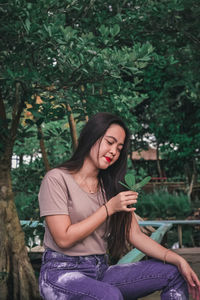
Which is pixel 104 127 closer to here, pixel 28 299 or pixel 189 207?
pixel 28 299

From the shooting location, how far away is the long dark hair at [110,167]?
8.70 feet

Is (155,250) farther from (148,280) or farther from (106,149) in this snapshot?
(106,149)

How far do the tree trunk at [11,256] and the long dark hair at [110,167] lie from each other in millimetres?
1759

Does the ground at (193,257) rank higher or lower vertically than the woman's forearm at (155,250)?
lower

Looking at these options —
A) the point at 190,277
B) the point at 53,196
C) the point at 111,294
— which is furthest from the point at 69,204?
the point at 190,277

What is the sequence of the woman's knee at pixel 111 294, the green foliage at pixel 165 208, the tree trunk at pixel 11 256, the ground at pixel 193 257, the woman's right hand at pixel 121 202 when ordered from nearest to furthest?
the woman's knee at pixel 111 294
the woman's right hand at pixel 121 202
the tree trunk at pixel 11 256
the ground at pixel 193 257
the green foliage at pixel 165 208

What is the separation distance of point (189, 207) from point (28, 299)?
33.2 ft

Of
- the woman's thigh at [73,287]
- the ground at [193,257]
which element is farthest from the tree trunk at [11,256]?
the ground at [193,257]

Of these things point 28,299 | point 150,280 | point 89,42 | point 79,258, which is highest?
point 89,42

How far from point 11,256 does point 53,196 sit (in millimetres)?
A: 2191

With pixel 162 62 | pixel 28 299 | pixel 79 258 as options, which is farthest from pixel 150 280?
pixel 162 62

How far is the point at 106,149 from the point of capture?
2.65m

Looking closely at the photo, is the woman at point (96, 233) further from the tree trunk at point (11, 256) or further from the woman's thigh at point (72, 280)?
the tree trunk at point (11, 256)

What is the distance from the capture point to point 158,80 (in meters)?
12.3
